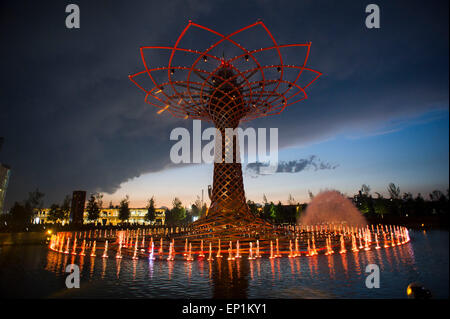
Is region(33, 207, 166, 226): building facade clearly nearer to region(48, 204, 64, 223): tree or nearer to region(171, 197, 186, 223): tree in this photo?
region(171, 197, 186, 223): tree

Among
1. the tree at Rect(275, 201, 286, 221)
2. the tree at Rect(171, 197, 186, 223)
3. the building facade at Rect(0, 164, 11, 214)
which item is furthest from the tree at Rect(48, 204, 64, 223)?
the tree at Rect(275, 201, 286, 221)

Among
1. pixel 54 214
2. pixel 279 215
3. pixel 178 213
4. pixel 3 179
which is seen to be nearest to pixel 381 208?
pixel 279 215

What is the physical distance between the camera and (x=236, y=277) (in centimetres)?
952

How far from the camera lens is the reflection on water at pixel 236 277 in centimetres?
716

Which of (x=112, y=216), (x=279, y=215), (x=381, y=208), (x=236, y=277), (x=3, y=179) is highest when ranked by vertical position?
(x=3, y=179)

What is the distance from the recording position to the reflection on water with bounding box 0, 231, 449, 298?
7164 millimetres

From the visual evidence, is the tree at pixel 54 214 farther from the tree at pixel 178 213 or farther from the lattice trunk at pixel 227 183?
the lattice trunk at pixel 227 183

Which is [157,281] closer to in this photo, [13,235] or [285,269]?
[285,269]

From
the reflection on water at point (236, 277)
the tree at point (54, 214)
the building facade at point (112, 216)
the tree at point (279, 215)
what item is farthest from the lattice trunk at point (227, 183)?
the building facade at point (112, 216)

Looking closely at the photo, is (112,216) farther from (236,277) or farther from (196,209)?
(236,277)

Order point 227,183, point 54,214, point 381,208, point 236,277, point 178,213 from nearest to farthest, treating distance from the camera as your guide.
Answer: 1. point 236,277
2. point 227,183
3. point 54,214
4. point 381,208
5. point 178,213
